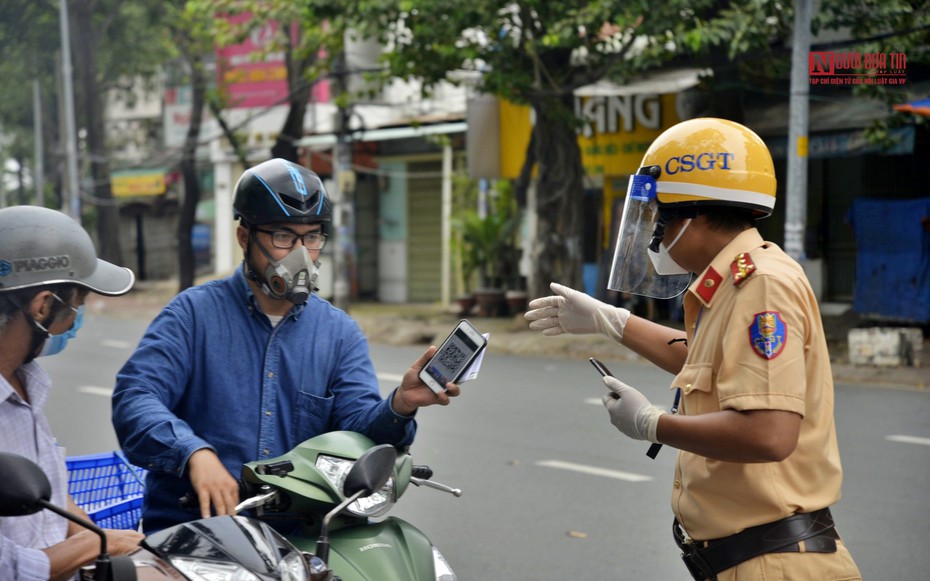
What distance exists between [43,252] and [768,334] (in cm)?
165

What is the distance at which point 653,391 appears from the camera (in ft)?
34.6

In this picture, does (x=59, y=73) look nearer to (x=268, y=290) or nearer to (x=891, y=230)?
(x=891, y=230)

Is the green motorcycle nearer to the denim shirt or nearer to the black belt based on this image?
the denim shirt

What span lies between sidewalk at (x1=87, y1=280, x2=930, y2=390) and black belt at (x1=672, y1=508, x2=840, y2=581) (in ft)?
30.8

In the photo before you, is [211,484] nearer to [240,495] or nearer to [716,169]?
[240,495]

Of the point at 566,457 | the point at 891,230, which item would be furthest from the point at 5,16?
the point at 566,457

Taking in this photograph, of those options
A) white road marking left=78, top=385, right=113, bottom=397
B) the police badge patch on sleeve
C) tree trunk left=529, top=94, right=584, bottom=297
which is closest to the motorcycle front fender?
the police badge patch on sleeve

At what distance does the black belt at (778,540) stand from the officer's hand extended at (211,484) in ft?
3.59

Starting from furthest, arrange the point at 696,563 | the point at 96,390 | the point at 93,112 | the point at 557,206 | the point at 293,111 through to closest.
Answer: the point at 93,112 → the point at 293,111 → the point at 557,206 → the point at 96,390 → the point at 696,563

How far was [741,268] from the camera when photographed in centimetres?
224

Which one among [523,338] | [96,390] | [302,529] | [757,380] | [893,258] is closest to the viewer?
[757,380]

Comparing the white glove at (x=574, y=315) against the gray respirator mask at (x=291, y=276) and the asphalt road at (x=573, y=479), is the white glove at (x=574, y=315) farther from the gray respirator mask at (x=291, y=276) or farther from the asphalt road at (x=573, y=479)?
the asphalt road at (x=573, y=479)

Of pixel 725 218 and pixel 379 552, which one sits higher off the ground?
pixel 725 218

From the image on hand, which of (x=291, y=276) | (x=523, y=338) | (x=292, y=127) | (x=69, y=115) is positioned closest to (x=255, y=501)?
(x=291, y=276)
